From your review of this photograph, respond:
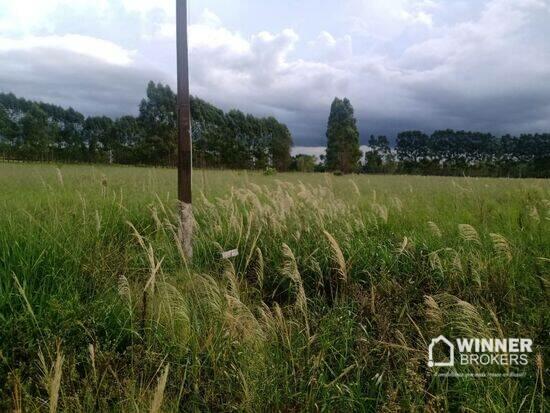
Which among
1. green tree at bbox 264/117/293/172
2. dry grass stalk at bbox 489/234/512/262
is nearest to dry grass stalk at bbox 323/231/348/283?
dry grass stalk at bbox 489/234/512/262

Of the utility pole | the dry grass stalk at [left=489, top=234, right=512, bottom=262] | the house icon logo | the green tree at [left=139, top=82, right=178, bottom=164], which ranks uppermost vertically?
the green tree at [left=139, top=82, right=178, bottom=164]

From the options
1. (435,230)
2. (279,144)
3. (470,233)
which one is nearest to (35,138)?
(279,144)

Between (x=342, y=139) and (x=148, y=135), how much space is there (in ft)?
91.5

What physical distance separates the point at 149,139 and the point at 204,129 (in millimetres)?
10207

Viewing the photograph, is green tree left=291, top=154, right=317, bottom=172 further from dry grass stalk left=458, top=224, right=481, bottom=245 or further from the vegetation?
dry grass stalk left=458, top=224, right=481, bottom=245

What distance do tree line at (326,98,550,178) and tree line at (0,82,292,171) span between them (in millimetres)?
12278

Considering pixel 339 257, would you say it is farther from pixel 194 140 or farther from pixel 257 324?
pixel 194 140

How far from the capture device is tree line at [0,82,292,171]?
46.9 metres

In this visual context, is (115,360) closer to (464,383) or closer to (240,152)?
(464,383)

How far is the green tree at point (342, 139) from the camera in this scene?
148 ft

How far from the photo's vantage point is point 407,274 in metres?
3.08

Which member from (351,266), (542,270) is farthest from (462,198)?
(351,266)

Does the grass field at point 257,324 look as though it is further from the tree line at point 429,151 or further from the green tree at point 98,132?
the green tree at point 98,132

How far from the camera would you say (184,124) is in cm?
358
